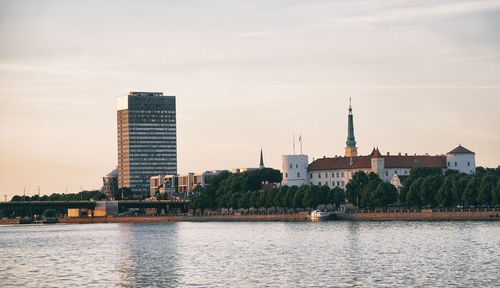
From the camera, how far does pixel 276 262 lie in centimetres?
8438

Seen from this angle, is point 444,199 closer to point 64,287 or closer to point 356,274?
point 356,274

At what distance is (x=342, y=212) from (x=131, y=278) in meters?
127

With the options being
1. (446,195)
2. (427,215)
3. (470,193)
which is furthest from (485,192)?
(427,215)

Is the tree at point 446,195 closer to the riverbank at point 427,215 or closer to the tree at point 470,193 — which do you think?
the riverbank at point 427,215

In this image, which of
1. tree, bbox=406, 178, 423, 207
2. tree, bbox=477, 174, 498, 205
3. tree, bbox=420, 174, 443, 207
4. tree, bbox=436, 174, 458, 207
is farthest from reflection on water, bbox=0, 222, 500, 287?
tree, bbox=406, 178, 423, 207

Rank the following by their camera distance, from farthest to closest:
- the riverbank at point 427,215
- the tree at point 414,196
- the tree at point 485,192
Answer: the tree at point 414,196, the tree at point 485,192, the riverbank at point 427,215

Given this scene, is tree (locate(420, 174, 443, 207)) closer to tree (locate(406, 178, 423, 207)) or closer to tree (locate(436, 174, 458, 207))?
tree (locate(406, 178, 423, 207))

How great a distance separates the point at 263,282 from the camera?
6806 centimetres

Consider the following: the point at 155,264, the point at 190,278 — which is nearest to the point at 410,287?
the point at 190,278

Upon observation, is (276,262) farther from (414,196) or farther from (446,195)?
(414,196)

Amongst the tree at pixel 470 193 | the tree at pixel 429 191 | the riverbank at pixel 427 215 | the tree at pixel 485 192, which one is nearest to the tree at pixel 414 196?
the tree at pixel 429 191

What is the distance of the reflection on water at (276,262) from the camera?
69312mm

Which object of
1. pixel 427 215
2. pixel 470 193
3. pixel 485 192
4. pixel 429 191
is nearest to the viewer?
pixel 485 192

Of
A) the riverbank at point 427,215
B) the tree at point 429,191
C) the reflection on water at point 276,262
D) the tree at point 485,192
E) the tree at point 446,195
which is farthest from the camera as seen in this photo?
the tree at point 429,191
